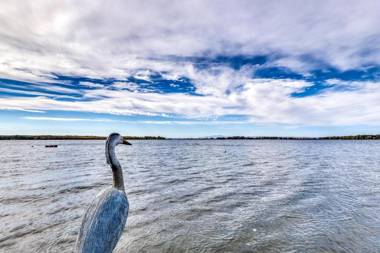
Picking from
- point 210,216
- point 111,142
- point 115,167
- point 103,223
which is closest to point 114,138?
point 111,142

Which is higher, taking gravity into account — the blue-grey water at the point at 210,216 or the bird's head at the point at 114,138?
the bird's head at the point at 114,138

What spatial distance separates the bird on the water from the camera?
5020mm

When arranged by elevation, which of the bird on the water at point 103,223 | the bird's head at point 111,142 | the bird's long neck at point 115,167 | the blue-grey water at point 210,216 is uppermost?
the bird's head at point 111,142

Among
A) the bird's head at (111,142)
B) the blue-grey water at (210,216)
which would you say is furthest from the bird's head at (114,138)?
the blue-grey water at (210,216)

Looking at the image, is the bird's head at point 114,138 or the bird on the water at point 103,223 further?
the bird's head at point 114,138

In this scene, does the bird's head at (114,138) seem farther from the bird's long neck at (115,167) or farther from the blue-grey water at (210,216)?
the blue-grey water at (210,216)

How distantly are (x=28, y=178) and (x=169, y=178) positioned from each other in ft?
34.4

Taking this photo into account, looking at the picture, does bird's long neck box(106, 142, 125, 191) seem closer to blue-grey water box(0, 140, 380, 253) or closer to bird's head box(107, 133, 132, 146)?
bird's head box(107, 133, 132, 146)

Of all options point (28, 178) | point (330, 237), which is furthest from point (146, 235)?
point (28, 178)

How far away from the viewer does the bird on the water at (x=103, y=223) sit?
16.5 ft

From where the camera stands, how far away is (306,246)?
7.05 meters

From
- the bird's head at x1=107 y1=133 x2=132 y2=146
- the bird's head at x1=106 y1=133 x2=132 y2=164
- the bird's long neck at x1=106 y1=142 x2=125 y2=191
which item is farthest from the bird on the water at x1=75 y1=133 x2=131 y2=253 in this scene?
the bird's head at x1=107 y1=133 x2=132 y2=146

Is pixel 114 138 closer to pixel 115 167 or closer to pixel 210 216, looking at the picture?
pixel 115 167

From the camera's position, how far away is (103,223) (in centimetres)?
548
